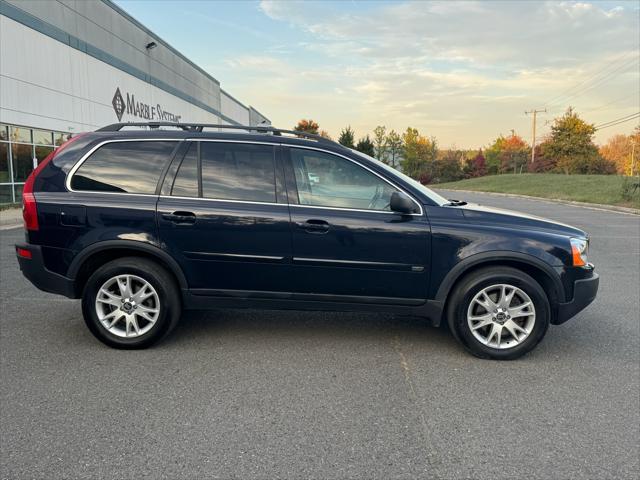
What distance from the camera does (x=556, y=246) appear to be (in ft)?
13.3

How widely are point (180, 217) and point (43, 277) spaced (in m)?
1.35

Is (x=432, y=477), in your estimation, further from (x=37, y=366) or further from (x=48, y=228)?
(x=48, y=228)

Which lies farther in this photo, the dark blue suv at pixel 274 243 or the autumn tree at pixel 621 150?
the autumn tree at pixel 621 150

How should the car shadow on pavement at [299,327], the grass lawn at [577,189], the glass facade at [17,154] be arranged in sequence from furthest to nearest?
the grass lawn at [577,189] → the glass facade at [17,154] → the car shadow on pavement at [299,327]

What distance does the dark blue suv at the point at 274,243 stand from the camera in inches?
158

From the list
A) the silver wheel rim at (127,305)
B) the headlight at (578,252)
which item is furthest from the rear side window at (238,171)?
the headlight at (578,252)

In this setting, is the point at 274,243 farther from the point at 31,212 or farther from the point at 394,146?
the point at 394,146

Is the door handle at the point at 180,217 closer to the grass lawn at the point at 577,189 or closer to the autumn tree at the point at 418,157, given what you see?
the grass lawn at the point at 577,189

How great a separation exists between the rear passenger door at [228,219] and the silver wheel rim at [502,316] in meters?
1.66

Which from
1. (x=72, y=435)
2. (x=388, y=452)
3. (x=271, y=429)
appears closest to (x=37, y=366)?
(x=72, y=435)

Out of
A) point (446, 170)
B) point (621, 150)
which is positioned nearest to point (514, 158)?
point (446, 170)

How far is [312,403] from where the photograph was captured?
327 cm

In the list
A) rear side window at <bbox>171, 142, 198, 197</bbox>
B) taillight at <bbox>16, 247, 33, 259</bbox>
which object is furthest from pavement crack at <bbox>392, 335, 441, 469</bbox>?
taillight at <bbox>16, 247, 33, 259</bbox>

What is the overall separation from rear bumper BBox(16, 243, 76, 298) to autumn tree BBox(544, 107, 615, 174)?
61.3 metres
